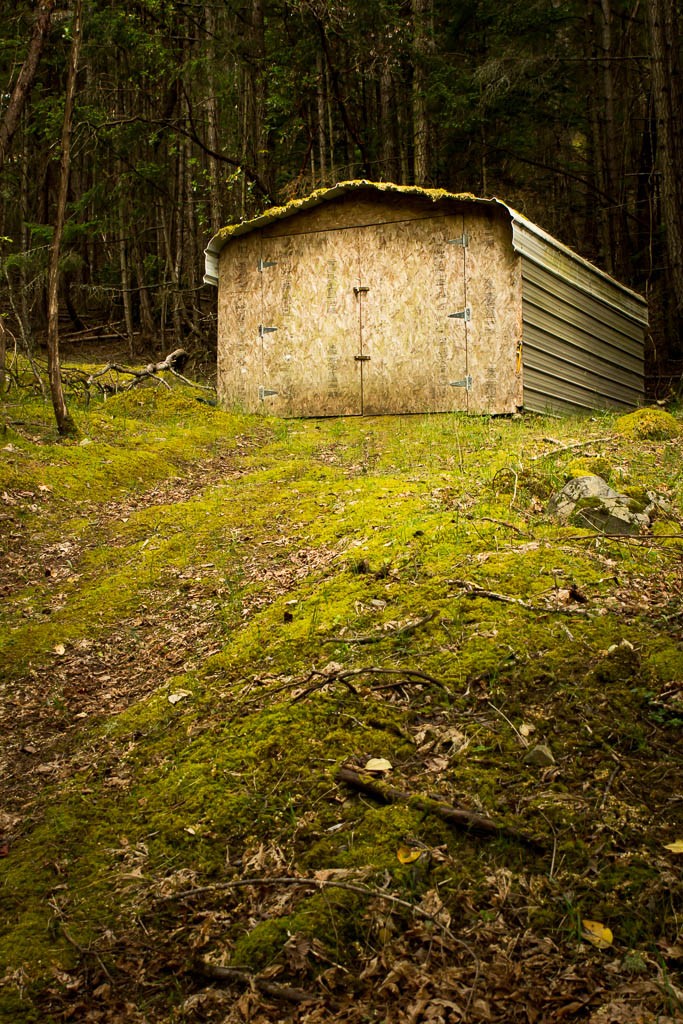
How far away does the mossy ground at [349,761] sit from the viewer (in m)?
2.37

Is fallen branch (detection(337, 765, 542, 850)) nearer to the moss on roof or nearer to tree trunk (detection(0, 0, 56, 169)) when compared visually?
tree trunk (detection(0, 0, 56, 169))

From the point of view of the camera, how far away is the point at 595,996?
211cm

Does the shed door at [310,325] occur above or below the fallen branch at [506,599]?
above

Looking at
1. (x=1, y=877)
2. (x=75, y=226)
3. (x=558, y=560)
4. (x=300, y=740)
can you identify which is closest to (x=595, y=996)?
(x=300, y=740)

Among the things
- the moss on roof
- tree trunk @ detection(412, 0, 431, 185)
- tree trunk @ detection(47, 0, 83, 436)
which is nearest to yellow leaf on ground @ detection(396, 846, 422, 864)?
tree trunk @ detection(47, 0, 83, 436)

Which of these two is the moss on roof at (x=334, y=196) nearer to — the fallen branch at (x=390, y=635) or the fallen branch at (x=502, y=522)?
the fallen branch at (x=502, y=522)

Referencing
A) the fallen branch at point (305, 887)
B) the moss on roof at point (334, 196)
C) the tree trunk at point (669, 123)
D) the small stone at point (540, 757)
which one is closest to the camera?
the fallen branch at point (305, 887)

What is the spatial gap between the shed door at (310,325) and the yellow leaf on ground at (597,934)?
988 cm

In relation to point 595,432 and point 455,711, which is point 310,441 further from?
point 455,711

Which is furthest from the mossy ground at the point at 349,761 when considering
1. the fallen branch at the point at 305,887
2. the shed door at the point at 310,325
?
the shed door at the point at 310,325

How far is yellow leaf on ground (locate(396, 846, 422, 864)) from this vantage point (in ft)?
8.77

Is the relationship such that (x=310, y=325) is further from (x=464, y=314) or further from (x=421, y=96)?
(x=421, y=96)

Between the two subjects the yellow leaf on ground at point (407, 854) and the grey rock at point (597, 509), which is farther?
the grey rock at point (597, 509)

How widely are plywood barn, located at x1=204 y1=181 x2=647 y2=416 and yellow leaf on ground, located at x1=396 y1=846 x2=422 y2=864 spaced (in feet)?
29.5
